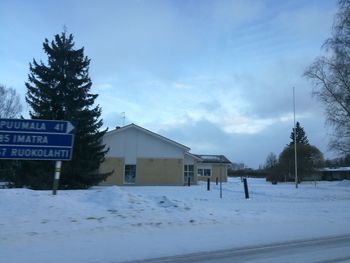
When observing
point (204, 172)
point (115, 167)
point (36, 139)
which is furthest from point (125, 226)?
point (204, 172)

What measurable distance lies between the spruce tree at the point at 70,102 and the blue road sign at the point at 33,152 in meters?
17.0

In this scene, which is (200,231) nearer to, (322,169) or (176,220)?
(176,220)

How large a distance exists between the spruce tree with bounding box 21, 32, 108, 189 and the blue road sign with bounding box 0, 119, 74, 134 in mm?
17140

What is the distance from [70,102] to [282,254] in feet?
85.6

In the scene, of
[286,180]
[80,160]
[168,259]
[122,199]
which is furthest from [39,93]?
[286,180]

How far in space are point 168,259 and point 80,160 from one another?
24625 millimetres

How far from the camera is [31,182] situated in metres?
31.1

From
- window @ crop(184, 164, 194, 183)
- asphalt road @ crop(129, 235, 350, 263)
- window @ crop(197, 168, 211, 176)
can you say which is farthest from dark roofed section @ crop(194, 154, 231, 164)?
asphalt road @ crop(129, 235, 350, 263)

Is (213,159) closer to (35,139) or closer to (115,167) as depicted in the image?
(115,167)

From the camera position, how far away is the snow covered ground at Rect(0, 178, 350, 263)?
1058 centimetres

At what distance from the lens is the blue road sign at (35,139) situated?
50.1 feet

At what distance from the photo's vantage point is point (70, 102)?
34.3 m

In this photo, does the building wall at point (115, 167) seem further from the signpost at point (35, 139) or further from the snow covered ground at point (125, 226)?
the signpost at point (35, 139)

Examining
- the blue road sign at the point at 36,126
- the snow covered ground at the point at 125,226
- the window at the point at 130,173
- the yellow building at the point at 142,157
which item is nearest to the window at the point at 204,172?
the yellow building at the point at 142,157
